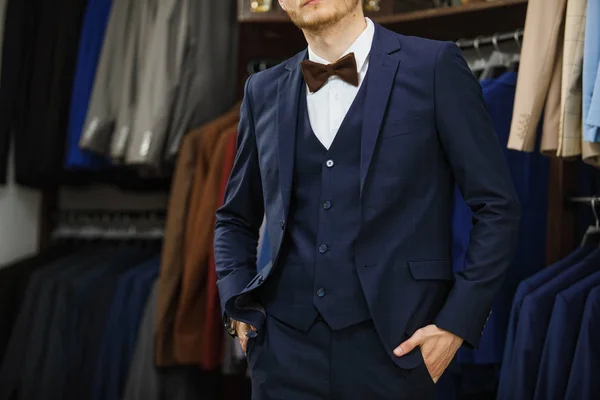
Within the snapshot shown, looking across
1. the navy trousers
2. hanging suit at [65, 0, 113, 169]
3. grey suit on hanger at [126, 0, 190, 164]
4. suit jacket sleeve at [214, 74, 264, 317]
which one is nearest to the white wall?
hanging suit at [65, 0, 113, 169]

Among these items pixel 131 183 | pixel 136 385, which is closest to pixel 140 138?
pixel 131 183

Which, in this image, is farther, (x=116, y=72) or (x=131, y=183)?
(x=131, y=183)

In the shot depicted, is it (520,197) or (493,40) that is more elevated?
(493,40)

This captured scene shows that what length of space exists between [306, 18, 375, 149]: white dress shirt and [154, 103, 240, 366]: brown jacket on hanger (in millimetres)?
1083

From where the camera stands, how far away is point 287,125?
3.93ft

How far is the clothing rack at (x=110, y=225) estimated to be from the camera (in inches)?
113

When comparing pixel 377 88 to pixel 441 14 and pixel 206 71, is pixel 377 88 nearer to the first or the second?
pixel 441 14

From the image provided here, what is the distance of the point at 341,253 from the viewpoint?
3.71ft

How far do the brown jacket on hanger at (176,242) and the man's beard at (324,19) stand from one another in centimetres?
111

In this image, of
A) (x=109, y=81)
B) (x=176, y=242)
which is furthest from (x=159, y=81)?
(x=176, y=242)

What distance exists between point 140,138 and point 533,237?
1.23m

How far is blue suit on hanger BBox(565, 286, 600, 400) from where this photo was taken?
59.6 inches

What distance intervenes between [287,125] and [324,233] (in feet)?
0.61

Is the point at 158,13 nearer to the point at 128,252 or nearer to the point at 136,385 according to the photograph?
the point at 128,252
